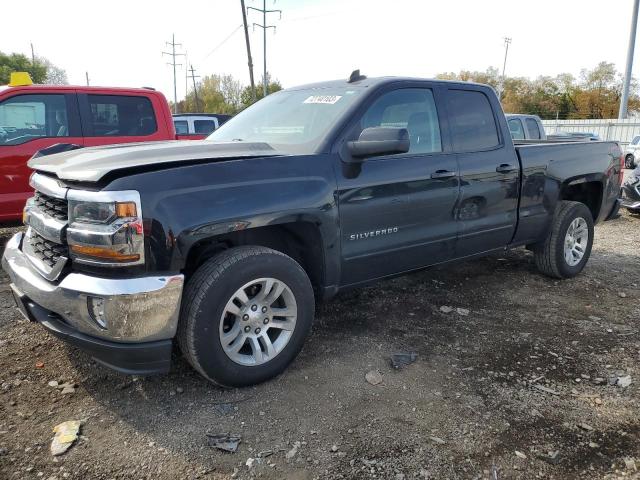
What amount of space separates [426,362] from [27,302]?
8.15 ft

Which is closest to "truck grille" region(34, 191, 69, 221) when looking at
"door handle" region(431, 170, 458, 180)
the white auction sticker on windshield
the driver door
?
the driver door

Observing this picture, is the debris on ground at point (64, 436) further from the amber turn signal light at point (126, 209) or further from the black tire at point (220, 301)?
the amber turn signal light at point (126, 209)

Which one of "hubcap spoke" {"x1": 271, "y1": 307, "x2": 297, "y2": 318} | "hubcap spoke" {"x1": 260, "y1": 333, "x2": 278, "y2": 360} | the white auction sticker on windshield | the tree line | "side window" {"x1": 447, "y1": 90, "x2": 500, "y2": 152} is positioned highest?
the tree line

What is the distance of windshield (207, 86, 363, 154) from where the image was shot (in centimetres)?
335

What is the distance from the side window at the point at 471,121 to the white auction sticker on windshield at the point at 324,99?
982 mm

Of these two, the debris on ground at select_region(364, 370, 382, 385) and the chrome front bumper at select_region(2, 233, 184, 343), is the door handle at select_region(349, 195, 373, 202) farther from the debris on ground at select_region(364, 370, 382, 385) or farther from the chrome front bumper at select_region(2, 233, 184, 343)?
the chrome front bumper at select_region(2, 233, 184, 343)

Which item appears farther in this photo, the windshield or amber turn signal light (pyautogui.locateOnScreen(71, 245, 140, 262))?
the windshield

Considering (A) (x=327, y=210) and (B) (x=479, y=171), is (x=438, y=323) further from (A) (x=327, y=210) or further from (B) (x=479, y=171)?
(A) (x=327, y=210)

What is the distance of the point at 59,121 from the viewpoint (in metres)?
6.07

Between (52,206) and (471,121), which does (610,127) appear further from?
(52,206)

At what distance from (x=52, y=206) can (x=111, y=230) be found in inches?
25.4

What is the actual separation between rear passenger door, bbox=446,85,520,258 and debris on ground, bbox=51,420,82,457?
292 cm

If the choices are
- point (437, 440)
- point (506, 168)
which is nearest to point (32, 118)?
point (506, 168)

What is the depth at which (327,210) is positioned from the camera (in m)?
3.11
